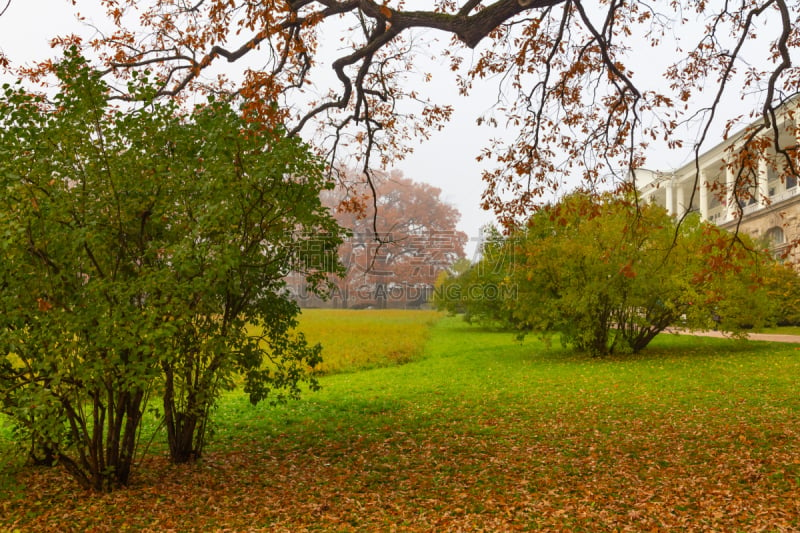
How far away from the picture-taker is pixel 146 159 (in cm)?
504

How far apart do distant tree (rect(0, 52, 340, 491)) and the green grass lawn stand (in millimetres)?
806

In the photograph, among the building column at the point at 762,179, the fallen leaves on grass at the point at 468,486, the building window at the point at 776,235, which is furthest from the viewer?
the building window at the point at 776,235

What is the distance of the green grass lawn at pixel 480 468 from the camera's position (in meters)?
4.57

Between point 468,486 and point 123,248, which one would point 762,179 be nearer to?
point 468,486

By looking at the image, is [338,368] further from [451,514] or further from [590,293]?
[451,514]

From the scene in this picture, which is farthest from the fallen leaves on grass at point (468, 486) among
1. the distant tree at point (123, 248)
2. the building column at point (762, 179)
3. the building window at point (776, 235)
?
the building window at point (776, 235)

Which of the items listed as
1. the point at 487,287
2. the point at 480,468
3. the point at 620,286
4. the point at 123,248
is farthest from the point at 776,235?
the point at 123,248

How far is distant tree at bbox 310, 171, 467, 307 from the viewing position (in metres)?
46.4

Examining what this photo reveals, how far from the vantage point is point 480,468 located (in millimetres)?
5934

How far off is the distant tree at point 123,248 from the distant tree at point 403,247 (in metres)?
37.4

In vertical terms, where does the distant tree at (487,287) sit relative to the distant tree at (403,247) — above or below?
below

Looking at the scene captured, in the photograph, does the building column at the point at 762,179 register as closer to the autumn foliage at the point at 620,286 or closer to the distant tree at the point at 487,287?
the autumn foliage at the point at 620,286

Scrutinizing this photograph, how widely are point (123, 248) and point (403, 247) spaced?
139ft

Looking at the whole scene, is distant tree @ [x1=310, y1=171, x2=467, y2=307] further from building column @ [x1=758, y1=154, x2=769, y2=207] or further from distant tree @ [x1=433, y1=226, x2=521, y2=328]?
building column @ [x1=758, y1=154, x2=769, y2=207]
